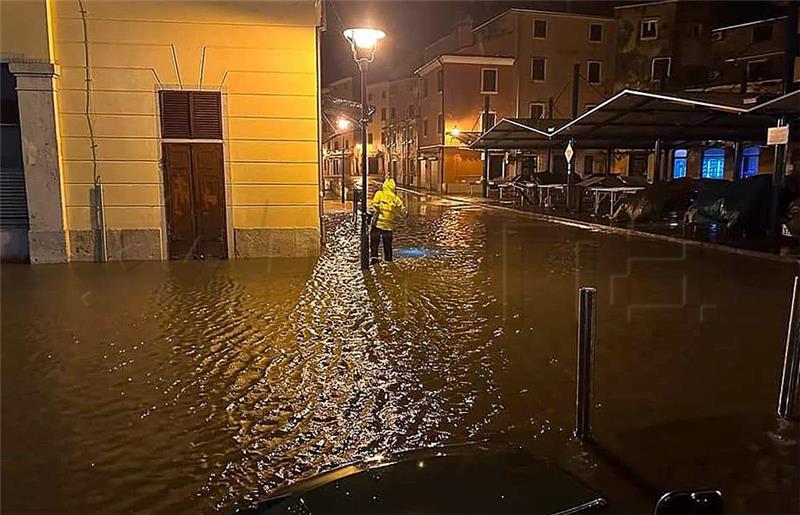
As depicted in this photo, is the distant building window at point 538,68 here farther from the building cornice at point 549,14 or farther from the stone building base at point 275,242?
the stone building base at point 275,242

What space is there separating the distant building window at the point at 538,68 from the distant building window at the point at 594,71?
3.70m

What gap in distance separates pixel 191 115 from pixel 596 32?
127 feet

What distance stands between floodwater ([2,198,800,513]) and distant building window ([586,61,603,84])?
3615cm

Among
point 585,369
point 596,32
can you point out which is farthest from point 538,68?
point 585,369

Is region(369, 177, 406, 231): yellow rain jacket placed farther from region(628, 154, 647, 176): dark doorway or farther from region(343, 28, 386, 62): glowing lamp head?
region(628, 154, 647, 176): dark doorway

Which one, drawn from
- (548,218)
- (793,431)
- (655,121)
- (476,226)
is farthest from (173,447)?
(655,121)

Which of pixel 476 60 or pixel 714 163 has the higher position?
pixel 476 60

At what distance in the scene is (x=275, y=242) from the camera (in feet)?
37.6

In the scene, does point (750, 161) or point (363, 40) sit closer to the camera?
point (363, 40)

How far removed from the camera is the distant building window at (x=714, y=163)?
34.4m

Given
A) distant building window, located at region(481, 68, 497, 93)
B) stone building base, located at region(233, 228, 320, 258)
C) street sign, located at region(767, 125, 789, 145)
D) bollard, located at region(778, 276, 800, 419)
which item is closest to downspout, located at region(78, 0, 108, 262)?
stone building base, located at region(233, 228, 320, 258)

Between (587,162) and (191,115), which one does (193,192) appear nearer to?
A: (191,115)

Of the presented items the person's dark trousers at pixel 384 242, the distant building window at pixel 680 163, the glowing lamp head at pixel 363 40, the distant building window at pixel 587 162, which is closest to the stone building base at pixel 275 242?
the person's dark trousers at pixel 384 242

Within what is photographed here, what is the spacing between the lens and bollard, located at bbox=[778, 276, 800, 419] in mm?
4324
